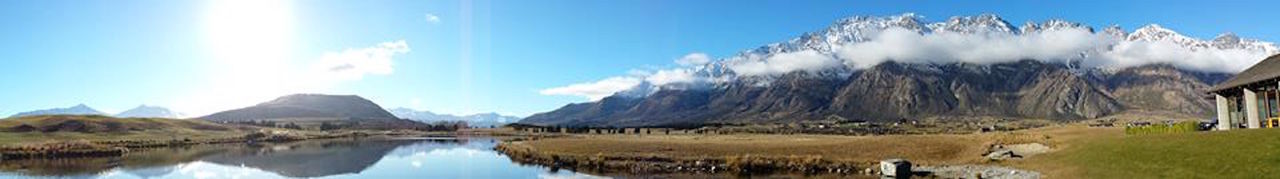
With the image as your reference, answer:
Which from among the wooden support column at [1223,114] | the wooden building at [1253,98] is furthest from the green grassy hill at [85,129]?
the wooden building at [1253,98]

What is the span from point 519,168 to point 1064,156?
1622 inches

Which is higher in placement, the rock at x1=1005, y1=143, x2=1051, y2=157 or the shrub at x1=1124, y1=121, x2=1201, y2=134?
the shrub at x1=1124, y1=121, x2=1201, y2=134

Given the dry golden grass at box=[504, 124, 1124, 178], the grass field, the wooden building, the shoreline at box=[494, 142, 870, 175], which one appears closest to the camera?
the grass field

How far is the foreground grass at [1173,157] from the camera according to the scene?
110ft

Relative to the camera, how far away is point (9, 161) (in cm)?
7800

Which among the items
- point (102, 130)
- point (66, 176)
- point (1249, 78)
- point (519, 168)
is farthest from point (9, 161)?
point (1249, 78)

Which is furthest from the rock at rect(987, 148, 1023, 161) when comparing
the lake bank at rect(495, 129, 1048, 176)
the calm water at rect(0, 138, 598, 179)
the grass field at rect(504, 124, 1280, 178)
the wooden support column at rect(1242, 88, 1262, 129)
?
the calm water at rect(0, 138, 598, 179)

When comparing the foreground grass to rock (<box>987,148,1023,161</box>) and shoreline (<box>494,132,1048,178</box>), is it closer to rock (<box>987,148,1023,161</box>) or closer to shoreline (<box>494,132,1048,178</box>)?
shoreline (<box>494,132,1048,178</box>)

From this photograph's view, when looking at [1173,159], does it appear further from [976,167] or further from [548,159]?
[548,159]

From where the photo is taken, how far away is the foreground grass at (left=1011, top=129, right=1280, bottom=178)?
33438mm

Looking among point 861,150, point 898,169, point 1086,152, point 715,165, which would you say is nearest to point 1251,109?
point 1086,152

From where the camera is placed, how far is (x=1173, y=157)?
38.5 metres

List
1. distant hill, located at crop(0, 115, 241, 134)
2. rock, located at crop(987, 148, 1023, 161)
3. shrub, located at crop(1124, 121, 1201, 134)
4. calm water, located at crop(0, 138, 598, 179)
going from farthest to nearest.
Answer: distant hill, located at crop(0, 115, 241, 134), calm water, located at crop(0, 138, 598, 179), rock, located at crop(987, 148, 1023, 161), shrub, located at crop(1124, 121, 1201, 134)

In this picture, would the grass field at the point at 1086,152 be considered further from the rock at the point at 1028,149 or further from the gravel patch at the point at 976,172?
the gravel patch at the point at 976,172
